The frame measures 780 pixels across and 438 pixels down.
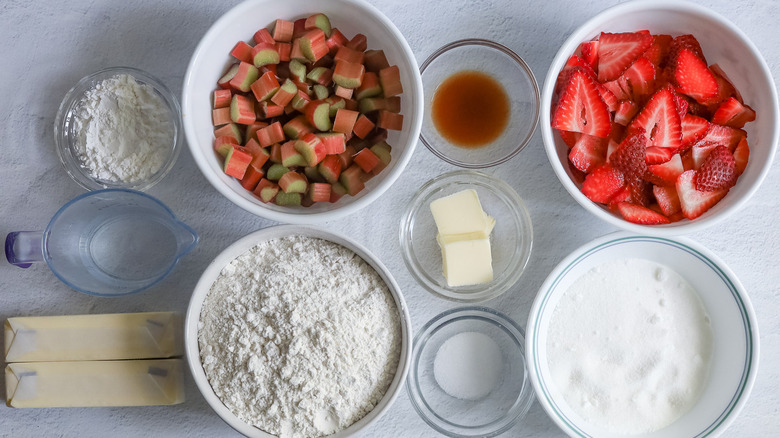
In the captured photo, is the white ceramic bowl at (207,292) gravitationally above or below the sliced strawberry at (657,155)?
below

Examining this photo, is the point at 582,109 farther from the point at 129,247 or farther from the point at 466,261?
the point at 129,247

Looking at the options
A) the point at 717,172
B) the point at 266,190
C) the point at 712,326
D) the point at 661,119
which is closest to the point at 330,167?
the point at 266,190

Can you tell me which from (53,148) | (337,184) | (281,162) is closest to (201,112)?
(281,162)

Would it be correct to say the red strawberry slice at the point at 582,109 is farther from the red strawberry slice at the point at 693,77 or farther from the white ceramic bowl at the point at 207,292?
the white ceramic bowl at the point at 207,292

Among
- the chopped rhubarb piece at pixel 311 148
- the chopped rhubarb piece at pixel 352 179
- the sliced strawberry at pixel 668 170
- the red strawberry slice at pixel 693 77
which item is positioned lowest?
the chopped rhubarb piece at pixel 352 179

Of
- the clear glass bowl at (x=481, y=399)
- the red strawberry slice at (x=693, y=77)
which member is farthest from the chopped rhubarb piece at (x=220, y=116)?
the red strawberry slice at (x=693, y=77)

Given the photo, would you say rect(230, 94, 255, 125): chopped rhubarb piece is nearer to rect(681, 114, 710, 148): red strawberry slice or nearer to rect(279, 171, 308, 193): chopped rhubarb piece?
rect(279, 171, 308, 193): chopped rhubarb piece
